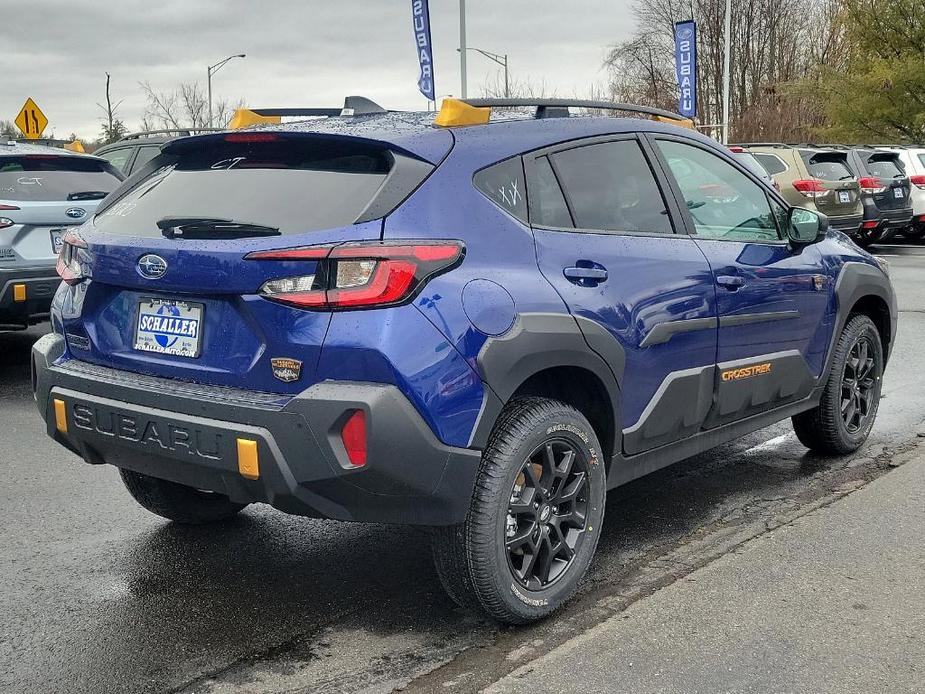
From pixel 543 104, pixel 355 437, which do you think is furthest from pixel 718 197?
pixel 355 437

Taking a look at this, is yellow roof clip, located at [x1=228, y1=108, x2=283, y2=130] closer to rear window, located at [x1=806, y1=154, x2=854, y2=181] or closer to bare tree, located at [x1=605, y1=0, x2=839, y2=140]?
rear window, located at [x1=806, y1=154, x2=854, y2=181]

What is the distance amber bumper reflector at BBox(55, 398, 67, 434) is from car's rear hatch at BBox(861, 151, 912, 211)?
1680 cm

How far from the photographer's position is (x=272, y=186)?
3416 mm

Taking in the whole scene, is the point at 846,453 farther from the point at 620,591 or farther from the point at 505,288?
the point at 505,288

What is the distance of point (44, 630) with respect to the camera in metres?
3.52

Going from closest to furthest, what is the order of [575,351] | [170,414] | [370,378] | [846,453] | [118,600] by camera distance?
[370,378] → [170,414] → [575,351] → [118,600] → [846,453]

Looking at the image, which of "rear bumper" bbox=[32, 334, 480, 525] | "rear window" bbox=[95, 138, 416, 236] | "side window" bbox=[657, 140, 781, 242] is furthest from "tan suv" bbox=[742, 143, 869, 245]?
"rear bumper" bbox=[32, 334, 480, 525]

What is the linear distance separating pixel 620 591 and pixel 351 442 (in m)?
1.32

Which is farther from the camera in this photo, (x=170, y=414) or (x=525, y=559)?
(x=525, y=559)

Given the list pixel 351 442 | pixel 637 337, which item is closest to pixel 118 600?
pixel 351 442

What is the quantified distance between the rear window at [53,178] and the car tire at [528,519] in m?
5.66

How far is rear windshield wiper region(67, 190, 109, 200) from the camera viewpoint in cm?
811

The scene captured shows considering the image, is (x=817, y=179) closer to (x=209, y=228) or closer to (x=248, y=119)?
(x=248, y=119)

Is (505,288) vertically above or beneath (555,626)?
above
